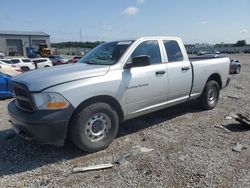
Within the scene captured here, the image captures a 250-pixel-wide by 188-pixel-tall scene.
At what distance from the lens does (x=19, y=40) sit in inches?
3228

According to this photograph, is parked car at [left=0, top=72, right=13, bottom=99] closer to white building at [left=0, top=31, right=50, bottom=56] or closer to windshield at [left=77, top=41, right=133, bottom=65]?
windshield at [left=77, top=41, right=133, bottom=65]

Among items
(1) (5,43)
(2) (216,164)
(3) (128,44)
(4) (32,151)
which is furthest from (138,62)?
(1) (5,43)

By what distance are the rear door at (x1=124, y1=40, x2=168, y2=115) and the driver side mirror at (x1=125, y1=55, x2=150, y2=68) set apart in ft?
0.26

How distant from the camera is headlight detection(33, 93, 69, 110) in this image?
3854 mm

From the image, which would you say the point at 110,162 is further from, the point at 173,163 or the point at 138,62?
the point at 138,62

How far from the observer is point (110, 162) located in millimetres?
4121

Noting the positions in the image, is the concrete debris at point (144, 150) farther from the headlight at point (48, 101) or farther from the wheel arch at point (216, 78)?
the wheel arch at point (216, 78)

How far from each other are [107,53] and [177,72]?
1596 millimetres

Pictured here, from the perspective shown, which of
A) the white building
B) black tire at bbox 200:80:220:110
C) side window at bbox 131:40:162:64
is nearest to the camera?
side window at bbox 131:40:162:64

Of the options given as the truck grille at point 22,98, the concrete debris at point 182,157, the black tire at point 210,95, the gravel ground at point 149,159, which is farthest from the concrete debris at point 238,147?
the truck grille at point 22,98

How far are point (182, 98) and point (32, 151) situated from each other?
3.43m

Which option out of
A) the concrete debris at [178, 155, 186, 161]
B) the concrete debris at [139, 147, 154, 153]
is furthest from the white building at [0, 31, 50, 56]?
the concrete debris at [178, 155, 186, 161]

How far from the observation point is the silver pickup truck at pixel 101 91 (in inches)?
153

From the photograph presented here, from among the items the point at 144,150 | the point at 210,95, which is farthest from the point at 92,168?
the point at 210,95
